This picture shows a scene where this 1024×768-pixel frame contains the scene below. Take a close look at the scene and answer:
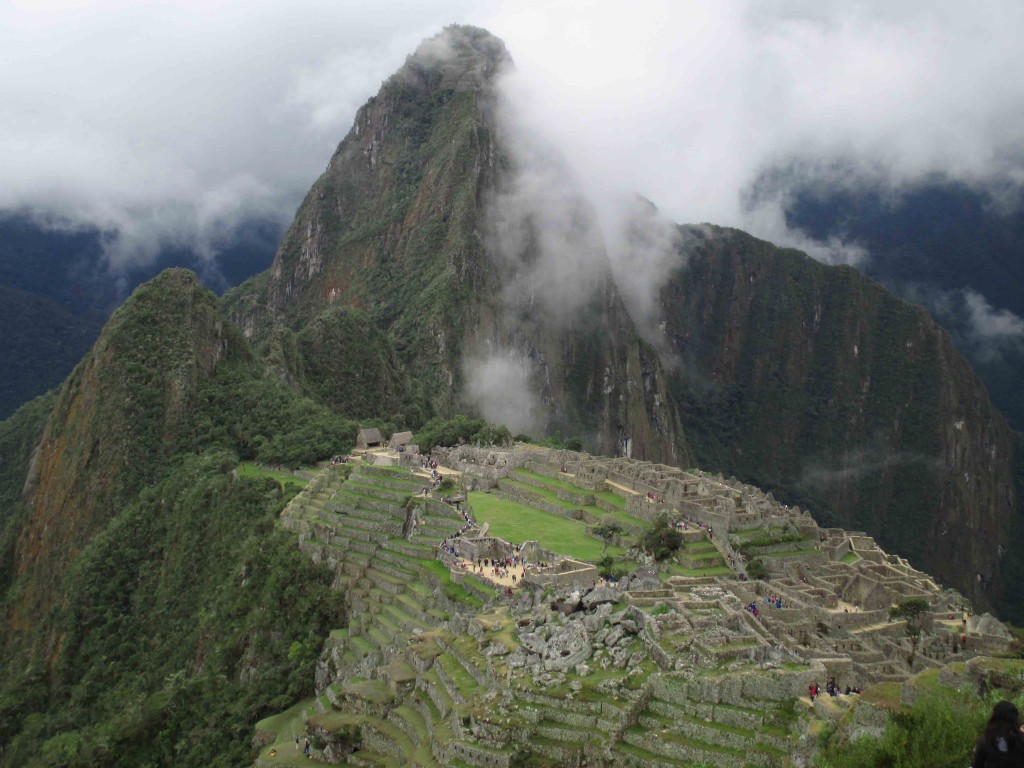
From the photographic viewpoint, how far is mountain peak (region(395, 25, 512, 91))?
168375mm

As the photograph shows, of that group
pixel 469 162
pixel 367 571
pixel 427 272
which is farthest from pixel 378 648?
pixel 469 162

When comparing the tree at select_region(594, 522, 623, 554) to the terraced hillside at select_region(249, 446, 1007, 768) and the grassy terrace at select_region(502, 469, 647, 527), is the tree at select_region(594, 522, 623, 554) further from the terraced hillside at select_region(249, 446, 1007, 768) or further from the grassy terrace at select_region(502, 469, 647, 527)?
the grassy terrace at select_region(502, 469, 647, 527)

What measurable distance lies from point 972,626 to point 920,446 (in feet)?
555

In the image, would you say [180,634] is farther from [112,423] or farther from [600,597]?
[600,597]

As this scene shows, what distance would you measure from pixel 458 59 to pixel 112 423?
11616 cm

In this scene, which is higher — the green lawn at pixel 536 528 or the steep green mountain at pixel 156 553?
the green lawn at pixel 536 528

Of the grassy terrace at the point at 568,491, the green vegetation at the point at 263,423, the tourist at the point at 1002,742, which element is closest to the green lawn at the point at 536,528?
the grassy terrace at the point at 568,491

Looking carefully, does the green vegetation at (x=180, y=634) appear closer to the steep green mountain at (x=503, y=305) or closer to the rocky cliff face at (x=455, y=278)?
the rocky cliff face at (x=455, y=278)

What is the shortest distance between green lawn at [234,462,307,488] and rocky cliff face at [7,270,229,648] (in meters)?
11.9

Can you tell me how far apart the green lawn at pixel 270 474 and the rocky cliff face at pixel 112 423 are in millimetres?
11893

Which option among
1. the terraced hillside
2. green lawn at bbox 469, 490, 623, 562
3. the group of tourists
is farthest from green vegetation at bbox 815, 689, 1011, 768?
green lawn at bbox 469, 490, 623, 562

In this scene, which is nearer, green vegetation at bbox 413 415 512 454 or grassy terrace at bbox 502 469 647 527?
grassy terrace at bbox 502 469 647 527

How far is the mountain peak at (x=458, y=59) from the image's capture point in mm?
168375

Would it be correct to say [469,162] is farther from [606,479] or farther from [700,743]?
[700,743]
